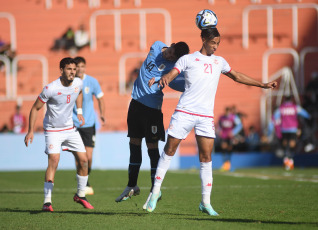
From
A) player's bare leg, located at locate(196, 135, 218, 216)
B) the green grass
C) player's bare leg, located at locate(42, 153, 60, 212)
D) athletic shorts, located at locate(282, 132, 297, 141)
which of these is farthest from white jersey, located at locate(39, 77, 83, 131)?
athletic shorts, located at locate(282, 132, 297, 141)

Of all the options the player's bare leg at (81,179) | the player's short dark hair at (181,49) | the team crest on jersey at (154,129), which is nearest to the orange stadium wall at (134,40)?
the player's bare leg at (81,179)

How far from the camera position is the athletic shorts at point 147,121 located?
9.24m

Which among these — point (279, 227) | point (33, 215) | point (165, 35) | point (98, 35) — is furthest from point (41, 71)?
point (279, 227)

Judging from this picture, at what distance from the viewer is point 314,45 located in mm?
26141

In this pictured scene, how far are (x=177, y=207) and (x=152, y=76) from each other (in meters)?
1.98

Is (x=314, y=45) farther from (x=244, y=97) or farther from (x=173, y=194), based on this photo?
(x=173, y=194)

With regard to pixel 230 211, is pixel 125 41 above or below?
above

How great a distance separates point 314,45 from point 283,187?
1449cm

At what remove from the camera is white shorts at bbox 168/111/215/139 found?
26.3 feet

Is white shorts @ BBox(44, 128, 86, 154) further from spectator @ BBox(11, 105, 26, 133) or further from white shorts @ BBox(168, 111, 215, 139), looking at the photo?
spectator @ BBox(11, 105, 26, 133)

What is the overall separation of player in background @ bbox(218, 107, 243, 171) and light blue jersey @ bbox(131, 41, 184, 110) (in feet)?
38.8

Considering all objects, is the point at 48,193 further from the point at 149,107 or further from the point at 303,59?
the point at 303,59

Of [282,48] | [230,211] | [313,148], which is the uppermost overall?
[282,48]

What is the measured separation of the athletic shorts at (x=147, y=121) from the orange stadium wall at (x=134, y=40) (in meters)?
15.2
